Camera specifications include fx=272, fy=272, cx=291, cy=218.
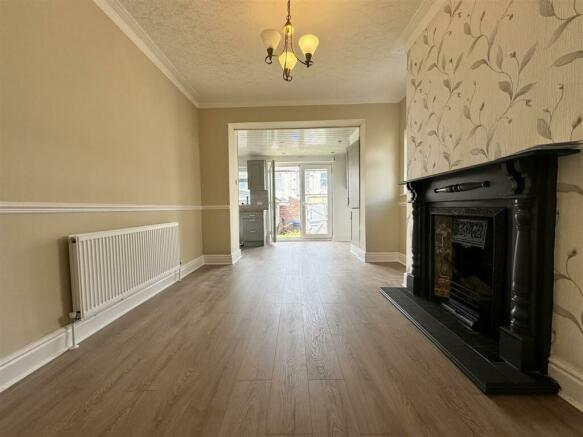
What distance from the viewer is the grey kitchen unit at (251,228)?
656 centimetres

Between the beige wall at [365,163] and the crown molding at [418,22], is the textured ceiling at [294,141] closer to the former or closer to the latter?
the beige wall at [365,163]

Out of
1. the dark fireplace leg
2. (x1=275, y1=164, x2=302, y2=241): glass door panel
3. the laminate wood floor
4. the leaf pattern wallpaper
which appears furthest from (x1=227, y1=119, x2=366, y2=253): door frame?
(x1=275, y1=164, x2=302, y2=241): glass door panel

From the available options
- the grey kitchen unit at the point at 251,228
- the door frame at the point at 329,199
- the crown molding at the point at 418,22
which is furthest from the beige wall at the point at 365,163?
the door frame at the point at 329,199

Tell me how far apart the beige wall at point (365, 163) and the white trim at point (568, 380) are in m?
2.99

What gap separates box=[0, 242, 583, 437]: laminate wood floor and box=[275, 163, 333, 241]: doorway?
17.6ft

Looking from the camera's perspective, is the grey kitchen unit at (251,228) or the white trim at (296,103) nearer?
the white trim at (296,103)

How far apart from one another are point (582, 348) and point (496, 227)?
65 centimetres

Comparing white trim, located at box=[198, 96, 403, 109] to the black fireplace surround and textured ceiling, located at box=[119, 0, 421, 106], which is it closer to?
textured ceiling, located at box=[119, 0, 421, 106]

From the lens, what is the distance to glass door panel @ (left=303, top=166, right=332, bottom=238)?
24.8 feet

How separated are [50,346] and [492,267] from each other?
2.66m

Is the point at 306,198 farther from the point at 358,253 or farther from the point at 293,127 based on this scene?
the point at 293,127

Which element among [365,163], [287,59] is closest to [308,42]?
[287,59]

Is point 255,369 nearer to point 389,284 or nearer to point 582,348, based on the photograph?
point 582,348

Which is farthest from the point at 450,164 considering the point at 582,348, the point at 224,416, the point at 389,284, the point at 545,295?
the point at 224,416
